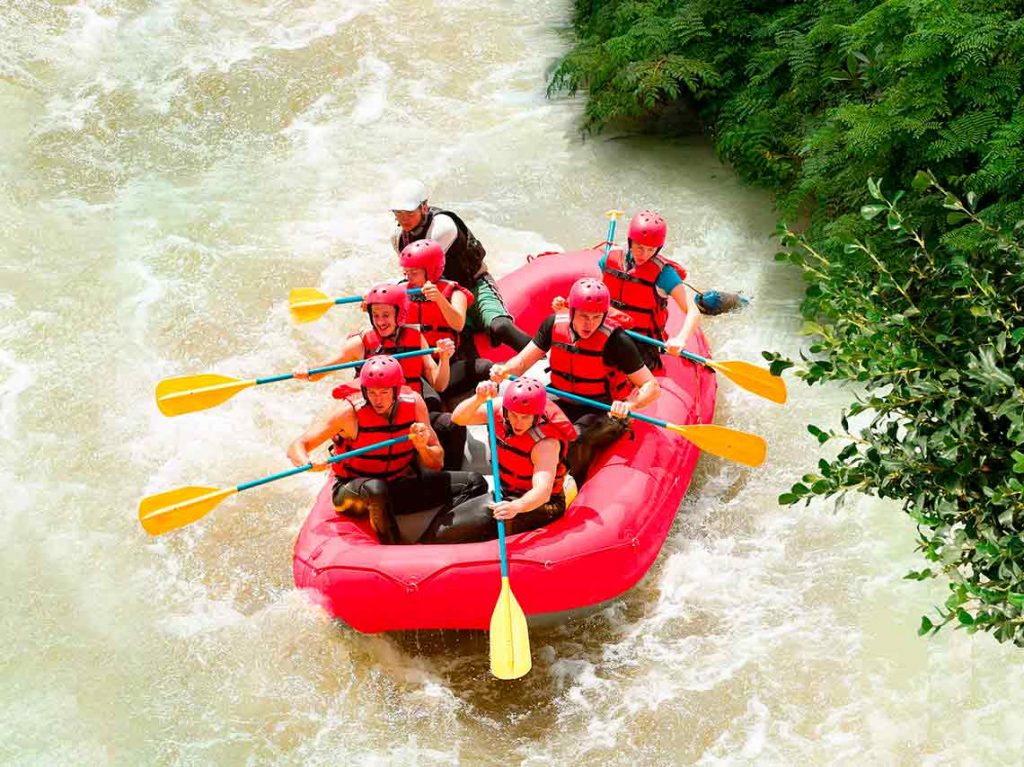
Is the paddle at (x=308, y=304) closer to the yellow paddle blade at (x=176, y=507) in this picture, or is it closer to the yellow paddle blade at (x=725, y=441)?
the yellow paddle blade at (x=176, y=507)

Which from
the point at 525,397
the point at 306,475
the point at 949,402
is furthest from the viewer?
the point at 306,475

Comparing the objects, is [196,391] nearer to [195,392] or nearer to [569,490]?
[195,392]

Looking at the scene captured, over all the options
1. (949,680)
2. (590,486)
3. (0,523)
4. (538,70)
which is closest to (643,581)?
(590,486)

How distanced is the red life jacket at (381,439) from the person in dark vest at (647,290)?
1259 mm

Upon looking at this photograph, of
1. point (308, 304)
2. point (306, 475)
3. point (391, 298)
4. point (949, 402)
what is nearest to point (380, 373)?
point (391, 298)

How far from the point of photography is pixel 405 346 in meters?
5.14

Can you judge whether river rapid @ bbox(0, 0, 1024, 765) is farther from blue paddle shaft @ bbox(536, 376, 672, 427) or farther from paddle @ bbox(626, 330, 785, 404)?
blue paddle shaft @ bbox(536, 376, 672, 427)

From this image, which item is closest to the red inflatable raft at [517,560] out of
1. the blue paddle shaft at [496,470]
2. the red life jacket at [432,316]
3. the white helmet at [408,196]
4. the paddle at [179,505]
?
the blue paddle shaft at [496,470]

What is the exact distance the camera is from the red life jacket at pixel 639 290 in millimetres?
5477

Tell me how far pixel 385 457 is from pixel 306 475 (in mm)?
1243

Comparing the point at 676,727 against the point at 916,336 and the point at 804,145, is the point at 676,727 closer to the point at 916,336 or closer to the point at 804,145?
the point at 916,336

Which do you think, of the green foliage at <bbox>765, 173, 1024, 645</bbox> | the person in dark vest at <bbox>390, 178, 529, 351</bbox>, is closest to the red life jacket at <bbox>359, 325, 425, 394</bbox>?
the person in dark vest at <bbox>390, 178, 529, 351</bbox>

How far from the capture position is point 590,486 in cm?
494

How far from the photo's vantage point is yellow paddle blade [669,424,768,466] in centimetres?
513
